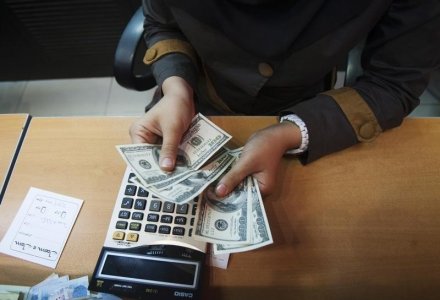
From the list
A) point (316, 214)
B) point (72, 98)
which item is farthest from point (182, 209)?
point (72, 98)

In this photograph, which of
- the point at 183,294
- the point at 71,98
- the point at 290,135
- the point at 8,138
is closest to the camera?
the point at 183,294

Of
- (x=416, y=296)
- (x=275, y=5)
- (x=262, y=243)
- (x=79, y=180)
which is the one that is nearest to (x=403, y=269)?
(x=416, y=296)

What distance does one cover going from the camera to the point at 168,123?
674 mm

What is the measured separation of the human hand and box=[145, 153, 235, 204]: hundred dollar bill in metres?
0.03

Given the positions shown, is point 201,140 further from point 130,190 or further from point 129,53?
point 129,53

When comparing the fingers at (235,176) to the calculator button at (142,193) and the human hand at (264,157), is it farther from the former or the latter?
the calculator button at (142,193)

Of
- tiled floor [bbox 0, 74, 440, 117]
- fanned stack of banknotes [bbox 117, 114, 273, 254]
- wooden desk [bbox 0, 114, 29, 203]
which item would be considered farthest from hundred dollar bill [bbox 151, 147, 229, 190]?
tiled floor [bbox 0, 74, 440, 117]

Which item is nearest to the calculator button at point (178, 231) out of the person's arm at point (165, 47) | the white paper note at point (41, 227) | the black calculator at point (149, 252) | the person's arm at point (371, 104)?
the black calculator at point (149, 252)

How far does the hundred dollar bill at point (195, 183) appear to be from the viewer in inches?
22.6

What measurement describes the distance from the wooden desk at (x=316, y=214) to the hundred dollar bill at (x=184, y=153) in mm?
59

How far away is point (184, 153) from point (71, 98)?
52.8 inches

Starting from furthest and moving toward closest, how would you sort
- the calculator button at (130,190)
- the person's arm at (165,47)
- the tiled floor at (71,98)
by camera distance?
the tiled floor at (71,98), the person's arm at (165,47), the calculator button at (130,190)

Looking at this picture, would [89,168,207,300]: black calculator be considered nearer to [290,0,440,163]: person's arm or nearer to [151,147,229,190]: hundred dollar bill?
[151,147,229,190]: hundred dollar bill

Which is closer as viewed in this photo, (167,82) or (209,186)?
(209,186)
